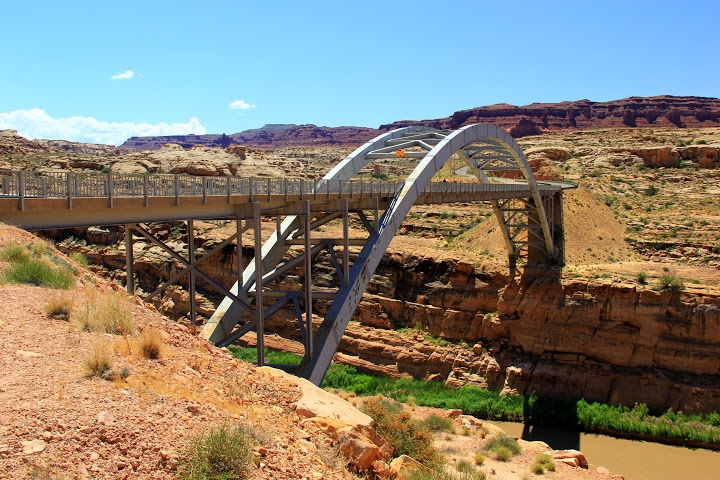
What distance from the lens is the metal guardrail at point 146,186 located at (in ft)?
40.4

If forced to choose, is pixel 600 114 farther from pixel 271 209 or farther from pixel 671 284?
pixel 271 209

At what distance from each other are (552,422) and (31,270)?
25.5 meters

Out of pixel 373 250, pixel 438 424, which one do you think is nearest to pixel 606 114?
pixel 373 250

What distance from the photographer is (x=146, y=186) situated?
14.3 metres

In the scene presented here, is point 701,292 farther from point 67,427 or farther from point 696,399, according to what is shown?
point 67,427

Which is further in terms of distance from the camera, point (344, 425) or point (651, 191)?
point (651, 191)

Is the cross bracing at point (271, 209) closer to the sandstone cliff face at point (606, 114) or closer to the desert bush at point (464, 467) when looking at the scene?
the desert bush at point (464, 467)

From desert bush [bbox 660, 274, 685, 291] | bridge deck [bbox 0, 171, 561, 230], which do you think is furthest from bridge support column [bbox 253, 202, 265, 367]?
desert bush [bbox 660, 274, 685, 291]

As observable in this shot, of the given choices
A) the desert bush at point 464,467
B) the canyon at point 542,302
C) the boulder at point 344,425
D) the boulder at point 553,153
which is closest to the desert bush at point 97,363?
the boulder at point 344,425

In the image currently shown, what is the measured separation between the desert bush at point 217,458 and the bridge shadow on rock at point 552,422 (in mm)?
23231

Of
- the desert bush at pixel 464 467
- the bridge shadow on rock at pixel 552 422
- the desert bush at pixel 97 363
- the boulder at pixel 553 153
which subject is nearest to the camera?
the desert bush at pixel 97 363

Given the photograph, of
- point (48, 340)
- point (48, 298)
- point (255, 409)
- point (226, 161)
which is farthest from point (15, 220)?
point (226, 161)

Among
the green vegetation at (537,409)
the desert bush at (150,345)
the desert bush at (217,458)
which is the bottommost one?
the green vegetation at (537,409)

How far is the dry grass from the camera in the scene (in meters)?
9.52
